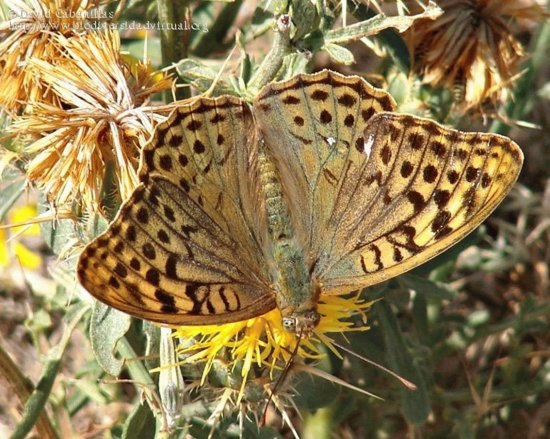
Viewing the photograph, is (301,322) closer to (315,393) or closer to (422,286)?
(315,393)

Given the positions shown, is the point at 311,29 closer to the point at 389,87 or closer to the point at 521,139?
the point at 389,87

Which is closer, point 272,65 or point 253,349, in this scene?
point 253,349

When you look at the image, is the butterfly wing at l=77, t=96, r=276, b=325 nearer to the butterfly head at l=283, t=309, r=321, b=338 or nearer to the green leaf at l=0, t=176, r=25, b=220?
the butterfly head at l=283, t=309, r=321, b=338

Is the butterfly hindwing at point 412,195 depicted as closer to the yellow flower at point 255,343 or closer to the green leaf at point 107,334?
the yellow flower at point 255,343

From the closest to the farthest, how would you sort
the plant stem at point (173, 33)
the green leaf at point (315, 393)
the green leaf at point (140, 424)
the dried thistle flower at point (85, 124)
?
the dried thistle flower at point (85, 124) < the green leaf at point (140, 424) < the green leaf at point (315, 393) < the plant stem at point (173, 33)

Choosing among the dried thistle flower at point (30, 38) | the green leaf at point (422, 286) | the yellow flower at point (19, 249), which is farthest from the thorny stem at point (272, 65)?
the yellow flower at point (19, 249)

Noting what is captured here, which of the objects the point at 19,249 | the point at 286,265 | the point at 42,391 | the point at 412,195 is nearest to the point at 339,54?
the point at 412,195
